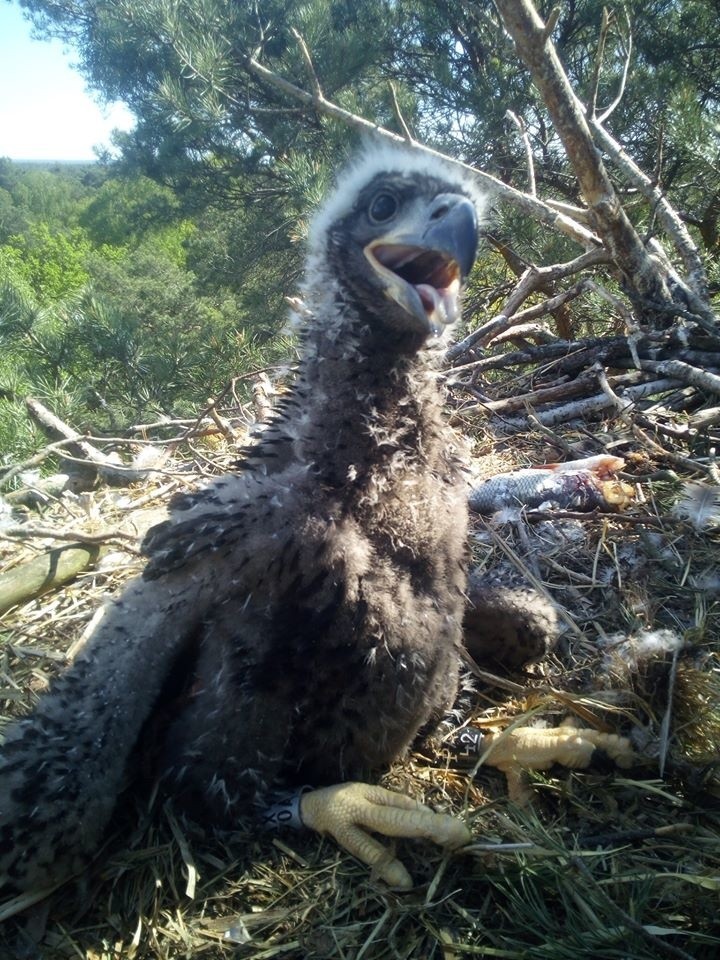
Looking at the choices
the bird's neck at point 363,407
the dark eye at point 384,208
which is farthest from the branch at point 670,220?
the bird's neck at point 363,407

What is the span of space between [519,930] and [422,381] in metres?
1.20

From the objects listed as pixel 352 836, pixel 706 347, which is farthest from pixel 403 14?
pixel 352 836

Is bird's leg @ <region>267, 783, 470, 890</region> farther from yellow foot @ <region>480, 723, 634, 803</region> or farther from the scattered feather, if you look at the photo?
the scattered feather

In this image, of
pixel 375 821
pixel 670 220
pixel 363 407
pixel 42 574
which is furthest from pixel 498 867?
pixel 670 220

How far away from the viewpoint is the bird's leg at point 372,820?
1443 millimetres

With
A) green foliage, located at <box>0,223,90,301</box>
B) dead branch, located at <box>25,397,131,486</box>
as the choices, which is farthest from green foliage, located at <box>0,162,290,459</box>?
green foliage, located at <box>0,223,90,301</box>

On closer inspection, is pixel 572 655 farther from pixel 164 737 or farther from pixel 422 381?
pixel 164 737

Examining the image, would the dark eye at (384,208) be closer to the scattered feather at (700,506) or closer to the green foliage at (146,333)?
the scattered feather at (700,506)

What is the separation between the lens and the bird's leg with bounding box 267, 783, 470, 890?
56.8 inches

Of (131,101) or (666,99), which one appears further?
(131,101)

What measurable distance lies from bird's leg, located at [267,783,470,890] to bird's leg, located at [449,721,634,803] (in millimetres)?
256

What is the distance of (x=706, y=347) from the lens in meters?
3.20

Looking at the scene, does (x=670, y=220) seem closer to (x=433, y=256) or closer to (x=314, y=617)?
(x=433, y=256)

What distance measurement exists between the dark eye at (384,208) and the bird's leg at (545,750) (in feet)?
4.45
